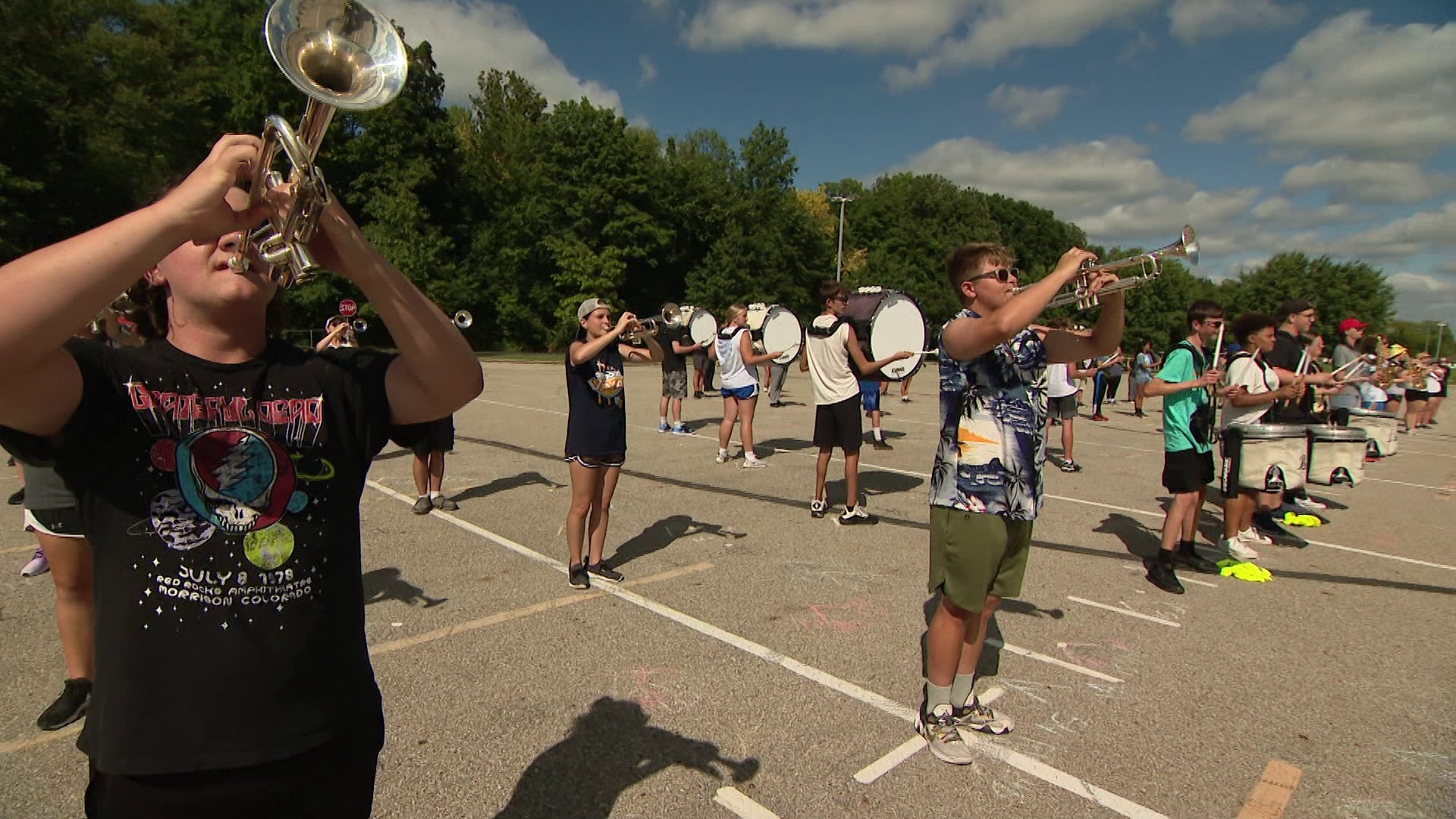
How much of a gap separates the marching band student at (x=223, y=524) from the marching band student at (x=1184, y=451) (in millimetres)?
5195

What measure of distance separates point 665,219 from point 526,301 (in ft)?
34.0

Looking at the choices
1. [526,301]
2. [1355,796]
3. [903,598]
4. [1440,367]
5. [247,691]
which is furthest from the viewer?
[526,301]

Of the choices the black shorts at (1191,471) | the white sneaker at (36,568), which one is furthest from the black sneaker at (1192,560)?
the white sneaker at (36,568)

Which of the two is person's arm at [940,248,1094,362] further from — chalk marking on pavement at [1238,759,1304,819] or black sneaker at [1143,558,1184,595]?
black sneaker at [1143,558,1184,595]

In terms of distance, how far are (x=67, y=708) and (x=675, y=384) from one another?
9395 millimetres

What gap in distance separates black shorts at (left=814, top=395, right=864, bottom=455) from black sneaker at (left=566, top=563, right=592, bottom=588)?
2.72m

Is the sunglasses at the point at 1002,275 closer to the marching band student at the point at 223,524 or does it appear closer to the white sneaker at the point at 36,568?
the marching band student at the point at 223,524

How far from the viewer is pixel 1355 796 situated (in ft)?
9.91

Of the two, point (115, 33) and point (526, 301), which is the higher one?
point (115, 33)

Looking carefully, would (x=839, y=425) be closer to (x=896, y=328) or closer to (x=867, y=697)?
(x=896, y=328)

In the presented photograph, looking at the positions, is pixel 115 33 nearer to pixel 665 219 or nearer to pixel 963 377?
pixel 665 219

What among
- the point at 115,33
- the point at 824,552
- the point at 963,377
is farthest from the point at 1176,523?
the point at 115,33

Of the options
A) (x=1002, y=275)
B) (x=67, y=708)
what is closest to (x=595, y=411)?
(x=1002, y=275)

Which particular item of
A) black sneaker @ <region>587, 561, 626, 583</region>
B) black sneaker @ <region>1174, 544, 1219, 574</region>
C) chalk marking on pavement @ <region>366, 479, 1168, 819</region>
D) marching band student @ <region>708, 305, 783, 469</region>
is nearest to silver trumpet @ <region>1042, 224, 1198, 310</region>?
chalk marking on pavement @ <region>366, 479, 1168, 819</region>
